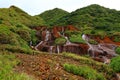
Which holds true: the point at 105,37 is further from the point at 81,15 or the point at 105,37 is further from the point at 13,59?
the point at 13,59

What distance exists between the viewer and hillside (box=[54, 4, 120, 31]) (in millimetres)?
43281

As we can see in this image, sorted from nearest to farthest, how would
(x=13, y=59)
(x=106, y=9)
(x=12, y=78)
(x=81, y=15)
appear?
(x=12, y=78), (x=13, y=59), (x=81, y=15), (x=106, y=9)

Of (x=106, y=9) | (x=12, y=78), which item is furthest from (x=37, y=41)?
(x=106, y=9)

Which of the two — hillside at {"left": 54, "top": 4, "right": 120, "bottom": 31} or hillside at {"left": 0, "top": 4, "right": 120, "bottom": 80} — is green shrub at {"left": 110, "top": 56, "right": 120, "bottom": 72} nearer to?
hillside at {"left": 0, "top": 4, "right": 120, "bottom": 80}

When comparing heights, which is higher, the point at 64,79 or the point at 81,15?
the point at 81,15

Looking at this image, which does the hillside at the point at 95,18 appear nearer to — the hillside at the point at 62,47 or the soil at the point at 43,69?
the hillside at the point at 62,47

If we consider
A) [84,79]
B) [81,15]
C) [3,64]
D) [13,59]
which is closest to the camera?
[3,64]

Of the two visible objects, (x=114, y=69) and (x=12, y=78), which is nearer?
(x=12, y=78)

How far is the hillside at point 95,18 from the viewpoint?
43.3m

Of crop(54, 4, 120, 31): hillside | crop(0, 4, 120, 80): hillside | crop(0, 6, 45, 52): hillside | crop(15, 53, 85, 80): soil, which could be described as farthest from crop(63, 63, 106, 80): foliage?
crop(54, 4, 120, 31): hillside

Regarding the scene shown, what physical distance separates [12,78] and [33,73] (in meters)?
3.13

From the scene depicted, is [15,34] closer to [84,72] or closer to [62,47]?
[62,47]

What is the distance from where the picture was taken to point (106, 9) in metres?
53.3

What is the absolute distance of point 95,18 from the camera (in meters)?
47.9
